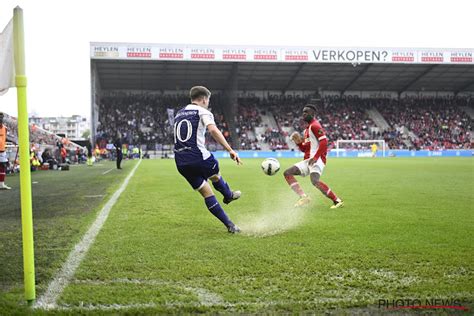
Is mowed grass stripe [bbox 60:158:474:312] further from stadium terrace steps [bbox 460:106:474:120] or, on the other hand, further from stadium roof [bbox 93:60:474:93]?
stadium terrace steps [bbox 460:106:474:120]

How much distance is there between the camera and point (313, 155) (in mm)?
7973

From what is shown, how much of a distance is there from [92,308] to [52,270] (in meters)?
1.07

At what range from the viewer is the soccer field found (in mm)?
2994

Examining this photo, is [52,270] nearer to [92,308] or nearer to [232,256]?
[92,308]

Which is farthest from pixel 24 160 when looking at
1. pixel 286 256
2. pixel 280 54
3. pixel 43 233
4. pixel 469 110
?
pixel 469 110

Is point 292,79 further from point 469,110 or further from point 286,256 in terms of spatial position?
point 286,256

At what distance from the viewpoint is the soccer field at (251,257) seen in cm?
299

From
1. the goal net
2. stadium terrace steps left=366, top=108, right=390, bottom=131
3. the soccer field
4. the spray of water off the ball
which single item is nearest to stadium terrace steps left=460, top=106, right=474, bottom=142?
stadium terrace steps left=366, top=108, right=390, bottom=131

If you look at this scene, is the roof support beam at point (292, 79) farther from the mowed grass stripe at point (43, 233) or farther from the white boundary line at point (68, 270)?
the white boundary line at point (68, 270)

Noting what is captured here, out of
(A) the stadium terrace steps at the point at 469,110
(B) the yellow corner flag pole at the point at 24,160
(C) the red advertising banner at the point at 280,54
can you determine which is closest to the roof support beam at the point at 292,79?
(C) the red advertising banner at the point at 280,54

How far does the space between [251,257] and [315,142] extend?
433cm

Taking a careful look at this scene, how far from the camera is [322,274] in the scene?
11.6 ft

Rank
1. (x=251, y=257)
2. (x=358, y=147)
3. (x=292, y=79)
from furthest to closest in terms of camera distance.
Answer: (x=292, y=79), (x=358, y=147), (x=251, y=257)

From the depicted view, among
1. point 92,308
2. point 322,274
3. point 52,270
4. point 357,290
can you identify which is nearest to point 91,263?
point 52,270
